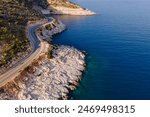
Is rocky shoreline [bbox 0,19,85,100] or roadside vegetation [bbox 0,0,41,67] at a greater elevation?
roadside vegetation [bbox 0,0,41,67]

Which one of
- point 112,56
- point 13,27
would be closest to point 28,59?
point 112,56

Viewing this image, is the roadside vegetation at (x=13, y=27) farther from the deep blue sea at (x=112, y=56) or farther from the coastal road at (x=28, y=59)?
the deep blue sea at (x=112, y=56)

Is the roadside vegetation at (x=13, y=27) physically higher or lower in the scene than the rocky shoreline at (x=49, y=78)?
higher

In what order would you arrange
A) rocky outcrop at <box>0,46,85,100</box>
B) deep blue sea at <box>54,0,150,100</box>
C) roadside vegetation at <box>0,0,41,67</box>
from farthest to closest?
roadside vegetation at <box>0,0,41,67</box> < deep blue sea at <box>54,0,150,100</box> < rocky outcrop at <box>0,46,85,100</box>

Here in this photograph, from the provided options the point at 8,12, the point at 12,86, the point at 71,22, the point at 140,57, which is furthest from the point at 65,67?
the point at 71,22

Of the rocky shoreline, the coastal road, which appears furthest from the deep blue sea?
the coastal road

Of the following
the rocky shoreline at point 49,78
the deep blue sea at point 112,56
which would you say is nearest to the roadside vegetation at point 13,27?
the rocky shoreline at point 49,78

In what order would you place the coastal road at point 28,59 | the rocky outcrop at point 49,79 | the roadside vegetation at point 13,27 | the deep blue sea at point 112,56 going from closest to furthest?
the rocky outcrop at point 49,79 → the deep blue sea at point 112,56 → the coastal road at point 28,59 → the roadside vegetation at point 13,27

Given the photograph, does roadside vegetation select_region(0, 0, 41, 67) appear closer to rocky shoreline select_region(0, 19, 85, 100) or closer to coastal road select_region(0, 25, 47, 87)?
coastal road select_region(0, 25, 47, 87)
